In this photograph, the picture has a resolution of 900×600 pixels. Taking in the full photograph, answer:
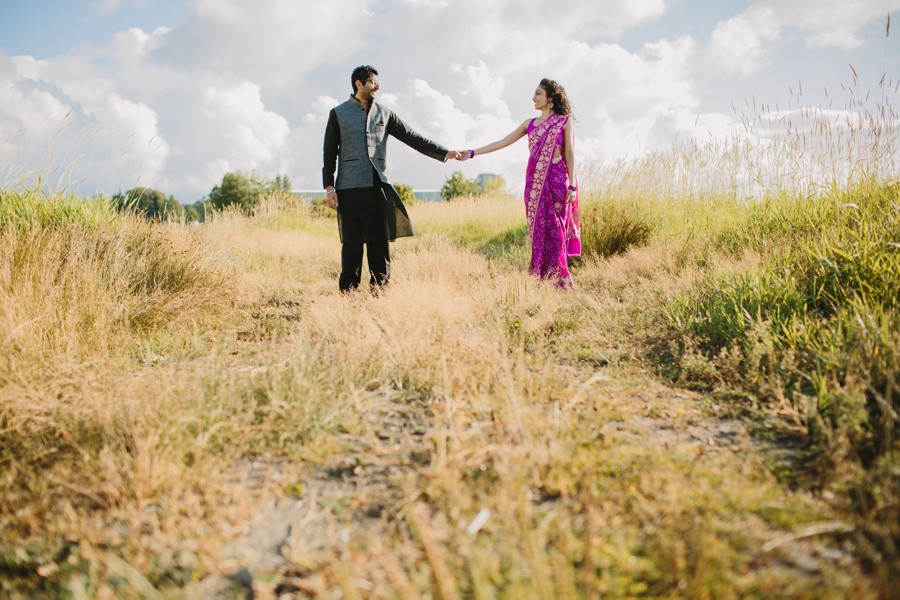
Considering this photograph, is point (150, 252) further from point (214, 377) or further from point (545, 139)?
point (545, 139)

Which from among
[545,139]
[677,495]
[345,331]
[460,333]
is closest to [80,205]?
[345,331]

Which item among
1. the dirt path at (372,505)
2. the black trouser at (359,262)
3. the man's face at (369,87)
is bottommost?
the dirt path at (372,505)

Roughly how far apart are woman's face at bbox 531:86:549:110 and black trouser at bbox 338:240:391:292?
6.98ft

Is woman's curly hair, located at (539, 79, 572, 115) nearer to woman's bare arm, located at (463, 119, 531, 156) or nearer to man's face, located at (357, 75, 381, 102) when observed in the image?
woman's bare arm, located at (463, 119, 531, 156)

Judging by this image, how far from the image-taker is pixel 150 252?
4895 mm

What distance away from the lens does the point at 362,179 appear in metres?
4.74

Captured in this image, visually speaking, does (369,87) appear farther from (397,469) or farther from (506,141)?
(397,469)

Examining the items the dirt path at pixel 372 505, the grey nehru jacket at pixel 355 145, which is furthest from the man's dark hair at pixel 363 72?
the dirt path at pixel 372 505

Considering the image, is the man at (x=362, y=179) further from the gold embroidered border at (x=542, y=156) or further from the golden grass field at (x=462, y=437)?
the gold embroidered border at (x=542, y=156)

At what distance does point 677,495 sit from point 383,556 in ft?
3.21

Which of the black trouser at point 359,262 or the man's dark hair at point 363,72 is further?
the black trouser at point 359,262

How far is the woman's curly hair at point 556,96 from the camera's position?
17.0 feet

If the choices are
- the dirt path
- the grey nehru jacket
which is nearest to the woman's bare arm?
the grey nehru jacket

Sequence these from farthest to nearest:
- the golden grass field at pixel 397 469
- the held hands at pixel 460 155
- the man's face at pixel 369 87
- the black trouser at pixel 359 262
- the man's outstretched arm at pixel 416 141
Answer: the held hands at pixel 460 155 < the man's outstretched arm at pixel 416 141 < the black trouser at pixel 359 262 < the man's face at pixel 369 87 < the golden grass field at pixel 397 469
